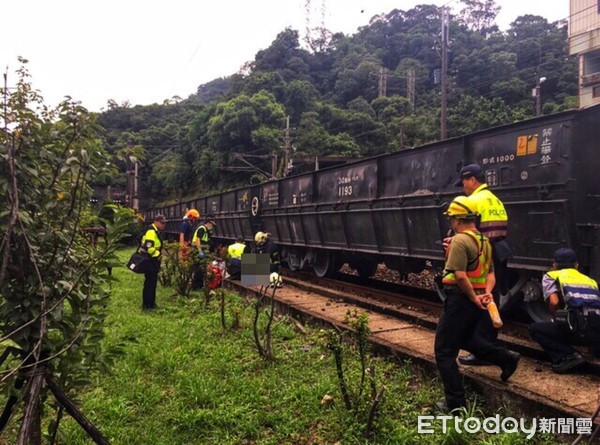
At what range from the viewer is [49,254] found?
2.41 m

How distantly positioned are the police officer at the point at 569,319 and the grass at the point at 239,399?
101 cm

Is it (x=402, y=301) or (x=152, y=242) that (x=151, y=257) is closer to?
(x=152, y=242)

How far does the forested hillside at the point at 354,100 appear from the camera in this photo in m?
34.4

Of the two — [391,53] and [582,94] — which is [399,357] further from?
[391,53]

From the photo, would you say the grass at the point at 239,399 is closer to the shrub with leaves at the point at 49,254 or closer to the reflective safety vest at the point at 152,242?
the shrub with leaves at the point at 49,254

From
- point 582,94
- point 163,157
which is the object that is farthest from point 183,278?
point 163,157

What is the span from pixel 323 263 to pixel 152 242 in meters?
4.27

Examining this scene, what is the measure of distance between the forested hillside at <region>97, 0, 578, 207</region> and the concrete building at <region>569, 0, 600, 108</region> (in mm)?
3464

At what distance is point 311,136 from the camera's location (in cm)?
3650

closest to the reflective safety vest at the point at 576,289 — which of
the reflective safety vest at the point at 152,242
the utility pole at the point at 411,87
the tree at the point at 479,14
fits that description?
the reflective safety vest at the point at 152,242

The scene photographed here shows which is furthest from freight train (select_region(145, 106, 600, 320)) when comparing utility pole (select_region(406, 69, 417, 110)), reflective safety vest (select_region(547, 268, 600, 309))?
utility pole (select_region(406, 69, 417, 110))

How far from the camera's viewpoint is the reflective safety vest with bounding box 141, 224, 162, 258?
7906 mm

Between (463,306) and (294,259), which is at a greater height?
(463,306)

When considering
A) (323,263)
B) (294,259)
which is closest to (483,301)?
(323,263)
